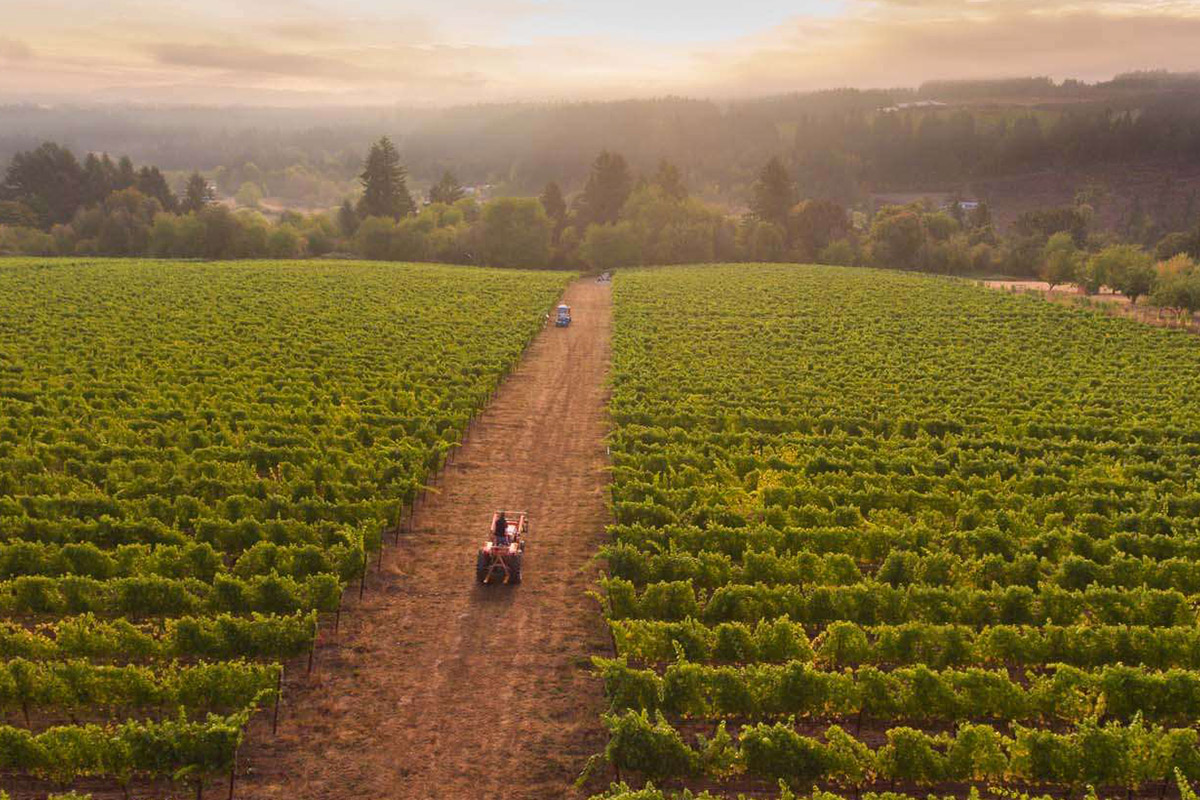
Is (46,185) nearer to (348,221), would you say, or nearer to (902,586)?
(348,221)

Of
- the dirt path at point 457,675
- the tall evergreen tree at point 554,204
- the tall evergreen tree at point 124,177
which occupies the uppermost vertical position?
the tall evergreen tree at point 124,177

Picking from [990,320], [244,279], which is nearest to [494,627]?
[990,320]

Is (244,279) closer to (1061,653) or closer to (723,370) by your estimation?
(723,370)

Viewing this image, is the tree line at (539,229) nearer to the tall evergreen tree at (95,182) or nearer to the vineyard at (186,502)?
the tall evergreen tree at (95,182)

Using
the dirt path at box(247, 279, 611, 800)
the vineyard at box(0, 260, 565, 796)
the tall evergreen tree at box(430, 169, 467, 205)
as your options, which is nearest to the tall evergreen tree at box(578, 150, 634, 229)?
the tall evergreen tree at box(430, 169, 467, 205)

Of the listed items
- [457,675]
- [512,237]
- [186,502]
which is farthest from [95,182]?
[457,675]

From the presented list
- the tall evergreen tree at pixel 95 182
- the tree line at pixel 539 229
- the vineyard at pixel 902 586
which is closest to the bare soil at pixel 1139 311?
the tree line at pixel 539 229

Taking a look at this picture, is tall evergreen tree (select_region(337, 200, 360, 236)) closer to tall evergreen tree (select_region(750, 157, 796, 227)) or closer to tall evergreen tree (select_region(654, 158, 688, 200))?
tall evergreen tree (select_region(654, 158, 688, 200))
